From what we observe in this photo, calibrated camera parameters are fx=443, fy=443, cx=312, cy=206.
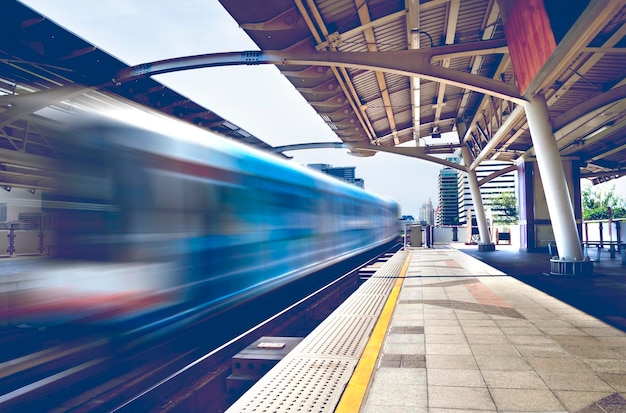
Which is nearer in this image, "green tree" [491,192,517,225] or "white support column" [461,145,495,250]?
"white support column" [461,145,495,250]

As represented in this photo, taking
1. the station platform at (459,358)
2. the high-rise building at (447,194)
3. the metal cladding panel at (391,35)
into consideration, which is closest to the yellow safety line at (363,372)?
the station platform at (459,358)

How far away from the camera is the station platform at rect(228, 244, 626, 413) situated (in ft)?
10.2

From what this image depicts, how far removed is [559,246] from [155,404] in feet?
32.3

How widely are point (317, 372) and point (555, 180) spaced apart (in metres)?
8.81

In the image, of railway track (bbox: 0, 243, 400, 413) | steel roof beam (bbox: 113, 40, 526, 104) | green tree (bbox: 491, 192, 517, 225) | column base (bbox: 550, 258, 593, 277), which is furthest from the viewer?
green tree (bbox: 491, 192, 517, 225)

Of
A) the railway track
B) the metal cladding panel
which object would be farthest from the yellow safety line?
the metal cladding panel

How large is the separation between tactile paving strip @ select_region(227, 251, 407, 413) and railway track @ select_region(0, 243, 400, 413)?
1046mm

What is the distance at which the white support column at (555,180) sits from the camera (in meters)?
10.2

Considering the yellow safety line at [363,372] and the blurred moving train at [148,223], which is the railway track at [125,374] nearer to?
the blurred moving train at [148,223]

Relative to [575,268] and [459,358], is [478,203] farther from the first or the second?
[459,358]

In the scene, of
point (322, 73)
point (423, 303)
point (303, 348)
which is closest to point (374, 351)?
point (303, 348)

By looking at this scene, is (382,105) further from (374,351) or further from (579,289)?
(374,351)

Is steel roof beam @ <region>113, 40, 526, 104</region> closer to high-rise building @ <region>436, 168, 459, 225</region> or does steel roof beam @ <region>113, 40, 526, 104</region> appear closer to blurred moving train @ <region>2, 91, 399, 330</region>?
blurred moving train @ <region>2, 91, 399, 330</region>

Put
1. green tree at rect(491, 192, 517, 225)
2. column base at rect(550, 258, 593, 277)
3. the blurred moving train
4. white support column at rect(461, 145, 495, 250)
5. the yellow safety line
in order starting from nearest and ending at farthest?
the yellow safety line → the blurred moving train → column base at rect(550, 258, 593, 277) → white support column at rect(461, 145, 495, 250) → green tree at rect(491, 192, 517, 225)
